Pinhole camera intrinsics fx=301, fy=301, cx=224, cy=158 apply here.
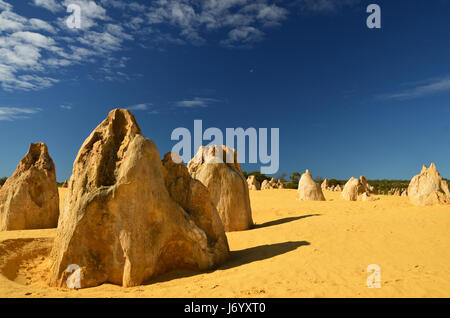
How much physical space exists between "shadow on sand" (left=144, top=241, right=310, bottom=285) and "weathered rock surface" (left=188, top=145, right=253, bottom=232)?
238 cm

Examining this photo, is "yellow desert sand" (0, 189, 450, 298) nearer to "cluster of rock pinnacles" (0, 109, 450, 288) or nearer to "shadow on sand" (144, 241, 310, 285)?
"shadow on sand" (144, 241, 310, 285)

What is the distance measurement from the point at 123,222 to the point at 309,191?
13.8 meters

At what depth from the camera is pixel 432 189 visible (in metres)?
11.1

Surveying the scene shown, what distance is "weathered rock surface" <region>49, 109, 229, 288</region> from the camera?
4.54 meters

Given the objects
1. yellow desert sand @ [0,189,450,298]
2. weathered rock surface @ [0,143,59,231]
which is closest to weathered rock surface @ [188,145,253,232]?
yellow desert sand @ [0,189,450,298]

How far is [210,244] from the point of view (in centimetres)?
558

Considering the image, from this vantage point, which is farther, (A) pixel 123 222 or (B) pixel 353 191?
(B) pixel 353 191

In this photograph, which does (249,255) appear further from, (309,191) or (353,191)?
(353,191)

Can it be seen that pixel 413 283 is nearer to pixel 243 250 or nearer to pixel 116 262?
pixel 243 250

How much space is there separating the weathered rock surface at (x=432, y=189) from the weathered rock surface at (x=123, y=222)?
30.2ft

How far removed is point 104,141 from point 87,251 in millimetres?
1907

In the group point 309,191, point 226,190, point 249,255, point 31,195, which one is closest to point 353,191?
point 309,191
